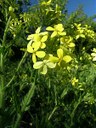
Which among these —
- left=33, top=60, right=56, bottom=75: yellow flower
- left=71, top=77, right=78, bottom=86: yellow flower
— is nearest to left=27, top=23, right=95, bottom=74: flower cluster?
left=33, top=60, right=56, bottom=75: yellow flower

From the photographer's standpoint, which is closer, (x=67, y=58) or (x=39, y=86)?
(x=67, y=58)

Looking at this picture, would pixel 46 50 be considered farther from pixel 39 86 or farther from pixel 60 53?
pixel 39 86

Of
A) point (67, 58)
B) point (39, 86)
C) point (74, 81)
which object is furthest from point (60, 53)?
point (74, 81)

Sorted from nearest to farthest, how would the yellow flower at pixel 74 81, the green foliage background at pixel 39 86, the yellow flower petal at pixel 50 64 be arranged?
1. the yellow flower petal at pixel 50 64
2. the green foliage background at pixel 39 86
3. the yellow flower at pixel 74 81

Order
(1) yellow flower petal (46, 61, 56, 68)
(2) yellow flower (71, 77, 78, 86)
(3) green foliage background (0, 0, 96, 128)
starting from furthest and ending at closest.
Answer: (2) yellow flower (71, 77, 78, 86) < (3) green foliage background (0, 0, 96, 128) < (1) yellow flower petal (46, 61, 56, 68)

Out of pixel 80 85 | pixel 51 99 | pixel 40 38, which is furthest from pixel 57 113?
pixel 40 38

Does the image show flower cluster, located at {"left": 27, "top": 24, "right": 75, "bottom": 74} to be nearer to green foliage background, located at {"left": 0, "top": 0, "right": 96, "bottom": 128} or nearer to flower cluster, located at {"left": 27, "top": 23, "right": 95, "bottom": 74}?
flower cluster, located at {"left": 27, "top": 23, "right": 95, "bottom": 74}

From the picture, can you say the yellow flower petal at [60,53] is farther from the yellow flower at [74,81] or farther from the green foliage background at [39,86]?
the yellow flower at [74,81]

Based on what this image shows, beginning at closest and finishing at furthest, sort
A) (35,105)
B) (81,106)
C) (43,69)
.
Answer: (43,69) → (81,106) → (35,105)

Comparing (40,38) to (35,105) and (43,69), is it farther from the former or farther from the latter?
(35,105)

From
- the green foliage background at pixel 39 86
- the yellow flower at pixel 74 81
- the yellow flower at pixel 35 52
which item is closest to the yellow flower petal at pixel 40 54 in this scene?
the yellow flower at pixel 35 52

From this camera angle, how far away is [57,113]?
96.8 inches


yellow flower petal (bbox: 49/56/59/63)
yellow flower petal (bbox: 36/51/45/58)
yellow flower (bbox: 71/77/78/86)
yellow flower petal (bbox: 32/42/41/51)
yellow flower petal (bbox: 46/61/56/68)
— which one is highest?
yellow flower (bbox: 71/77/78/86)

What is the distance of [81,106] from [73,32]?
83cm
